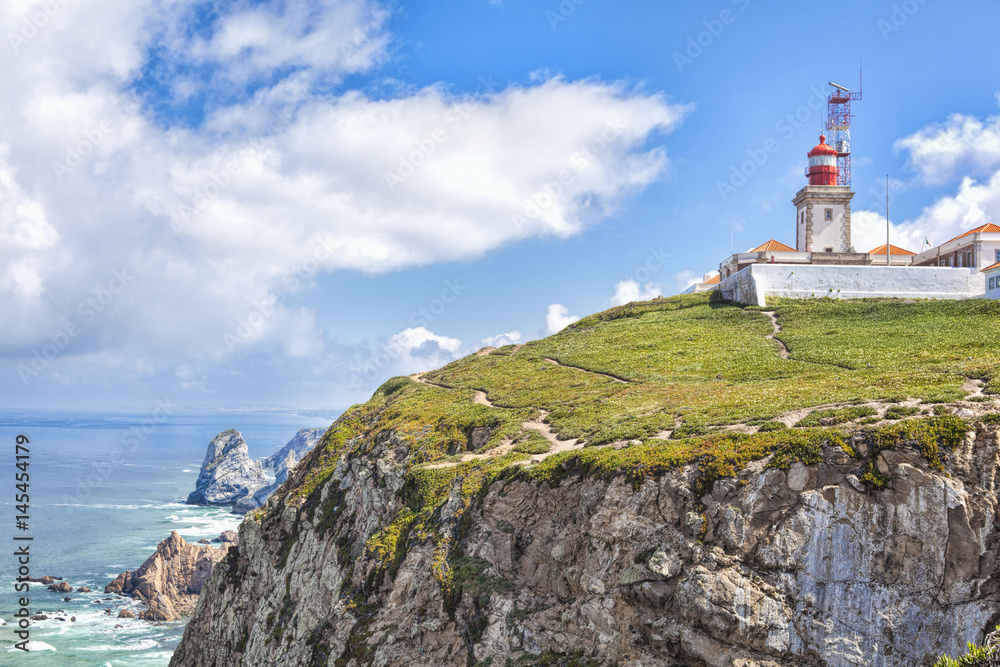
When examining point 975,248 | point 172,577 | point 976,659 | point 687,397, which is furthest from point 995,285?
point 172,577

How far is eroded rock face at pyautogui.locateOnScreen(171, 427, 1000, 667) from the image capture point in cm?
1698

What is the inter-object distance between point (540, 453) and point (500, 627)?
8487 mm

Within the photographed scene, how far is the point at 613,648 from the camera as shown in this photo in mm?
19312

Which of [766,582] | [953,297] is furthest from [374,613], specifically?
[953,297]

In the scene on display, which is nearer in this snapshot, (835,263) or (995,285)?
(995,285)

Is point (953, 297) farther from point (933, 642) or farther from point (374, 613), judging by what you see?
point (374, 613)

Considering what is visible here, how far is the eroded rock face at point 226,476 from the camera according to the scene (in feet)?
550

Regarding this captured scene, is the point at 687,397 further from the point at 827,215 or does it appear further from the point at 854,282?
the point at 827,215

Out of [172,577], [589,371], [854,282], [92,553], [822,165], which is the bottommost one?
[92,553]

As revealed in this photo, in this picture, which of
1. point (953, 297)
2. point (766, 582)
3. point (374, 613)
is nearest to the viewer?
point (766, 582)

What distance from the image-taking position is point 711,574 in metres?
18.4

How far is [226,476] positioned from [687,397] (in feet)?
542

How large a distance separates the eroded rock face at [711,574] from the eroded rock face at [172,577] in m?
69.9

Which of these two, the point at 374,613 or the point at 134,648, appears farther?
the point at 134,648
